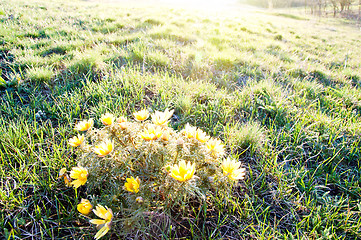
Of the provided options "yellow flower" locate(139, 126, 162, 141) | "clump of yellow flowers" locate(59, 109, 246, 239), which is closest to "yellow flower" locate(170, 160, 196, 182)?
"clump of yellow flowers" locate(59, 109, 246, 239)

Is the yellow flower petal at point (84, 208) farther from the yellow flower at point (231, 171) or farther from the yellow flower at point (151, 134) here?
the yellow flower at point (231, 171)

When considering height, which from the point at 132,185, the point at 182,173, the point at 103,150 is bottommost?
the point at 132,185

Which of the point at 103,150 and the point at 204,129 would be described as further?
the point at 204,129

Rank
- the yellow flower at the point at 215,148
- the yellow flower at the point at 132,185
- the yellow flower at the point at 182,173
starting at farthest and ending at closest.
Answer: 1. the yellow flower at the point at 215,148
2. the yellow flower at the point at 132,185
3. the yellow flower at the point at 182,173

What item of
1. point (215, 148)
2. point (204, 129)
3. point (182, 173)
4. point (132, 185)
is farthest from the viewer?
point (204, 129)

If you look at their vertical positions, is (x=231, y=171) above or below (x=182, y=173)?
below

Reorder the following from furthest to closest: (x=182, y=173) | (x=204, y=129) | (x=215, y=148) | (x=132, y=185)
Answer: (x=204, y=129), (x=215, y=148), (x=132, y=185), (x=182, y=173)

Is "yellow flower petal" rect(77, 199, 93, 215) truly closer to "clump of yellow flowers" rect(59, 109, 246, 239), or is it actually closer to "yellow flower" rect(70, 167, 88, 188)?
"clump of yellow flowers" rect(59, 109, 246, 239)

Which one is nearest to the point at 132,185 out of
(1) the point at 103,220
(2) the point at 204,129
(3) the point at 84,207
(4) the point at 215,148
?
(1) the point at 103,220

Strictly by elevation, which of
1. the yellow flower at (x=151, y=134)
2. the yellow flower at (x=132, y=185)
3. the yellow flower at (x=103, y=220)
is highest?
the yellow flower at (x=151, y=134)

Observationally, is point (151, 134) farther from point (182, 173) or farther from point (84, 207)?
point (84, 207)

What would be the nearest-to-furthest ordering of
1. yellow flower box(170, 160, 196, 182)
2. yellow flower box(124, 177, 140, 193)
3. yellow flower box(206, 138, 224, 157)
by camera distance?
yellow flower box(170, 160, 196, 182) → yellow flower box(124, 177, 140, 193) → yellow flower box(206, 138, 224, 157)

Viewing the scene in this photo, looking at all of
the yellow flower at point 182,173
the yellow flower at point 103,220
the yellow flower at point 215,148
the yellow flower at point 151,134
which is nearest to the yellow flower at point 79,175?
the yellow flower at point 103,220

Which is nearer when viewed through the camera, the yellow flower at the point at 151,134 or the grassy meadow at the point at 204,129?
the yellow flower at the point at 151,134
